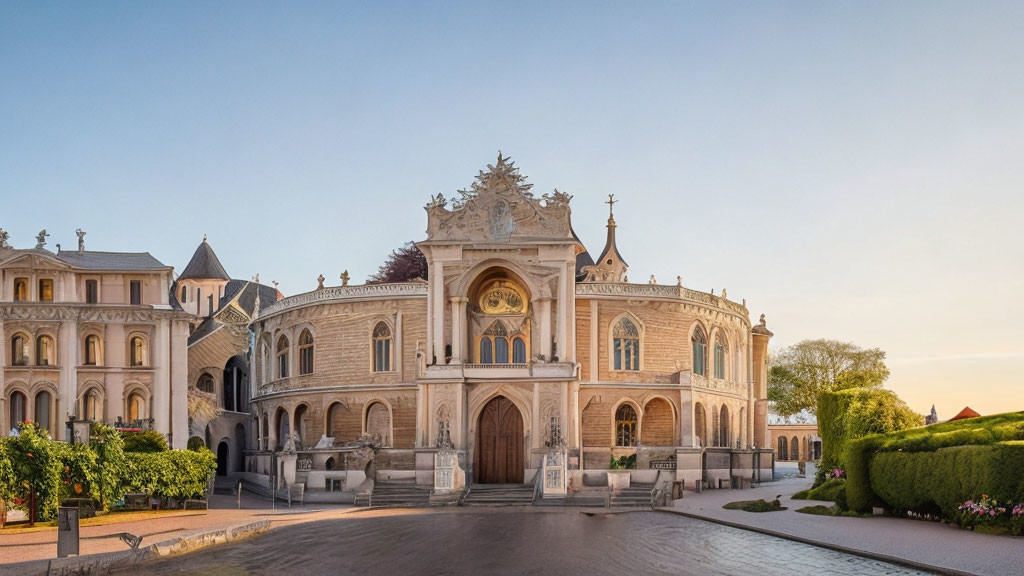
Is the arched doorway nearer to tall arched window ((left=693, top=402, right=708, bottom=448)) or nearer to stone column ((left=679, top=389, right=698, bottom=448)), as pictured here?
stone column ((left=679, top=389, right=698, bottom=448))

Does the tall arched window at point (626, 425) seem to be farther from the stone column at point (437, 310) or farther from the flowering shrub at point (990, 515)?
the flowering shrub at point (990, 515)

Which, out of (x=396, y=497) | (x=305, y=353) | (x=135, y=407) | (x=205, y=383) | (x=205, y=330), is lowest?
(x=396, y=497)

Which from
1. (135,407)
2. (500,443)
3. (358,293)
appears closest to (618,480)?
(500,443)

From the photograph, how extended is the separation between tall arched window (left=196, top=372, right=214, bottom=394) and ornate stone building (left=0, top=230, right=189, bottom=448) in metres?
15.2

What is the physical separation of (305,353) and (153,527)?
2381 cm

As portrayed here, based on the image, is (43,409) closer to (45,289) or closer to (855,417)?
(45,289)

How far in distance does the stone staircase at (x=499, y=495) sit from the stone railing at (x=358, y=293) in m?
10.9

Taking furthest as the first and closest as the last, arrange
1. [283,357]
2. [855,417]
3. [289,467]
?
[283,357] < [289,467] < [855,417]

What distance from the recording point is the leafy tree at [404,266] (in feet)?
228

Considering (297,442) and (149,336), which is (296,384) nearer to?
Result: (297,442)

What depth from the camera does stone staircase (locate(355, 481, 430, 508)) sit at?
4234cm

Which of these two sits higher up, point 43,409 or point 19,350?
point 19,350

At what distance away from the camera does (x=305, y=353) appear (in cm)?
5497

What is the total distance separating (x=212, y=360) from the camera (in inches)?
2687
